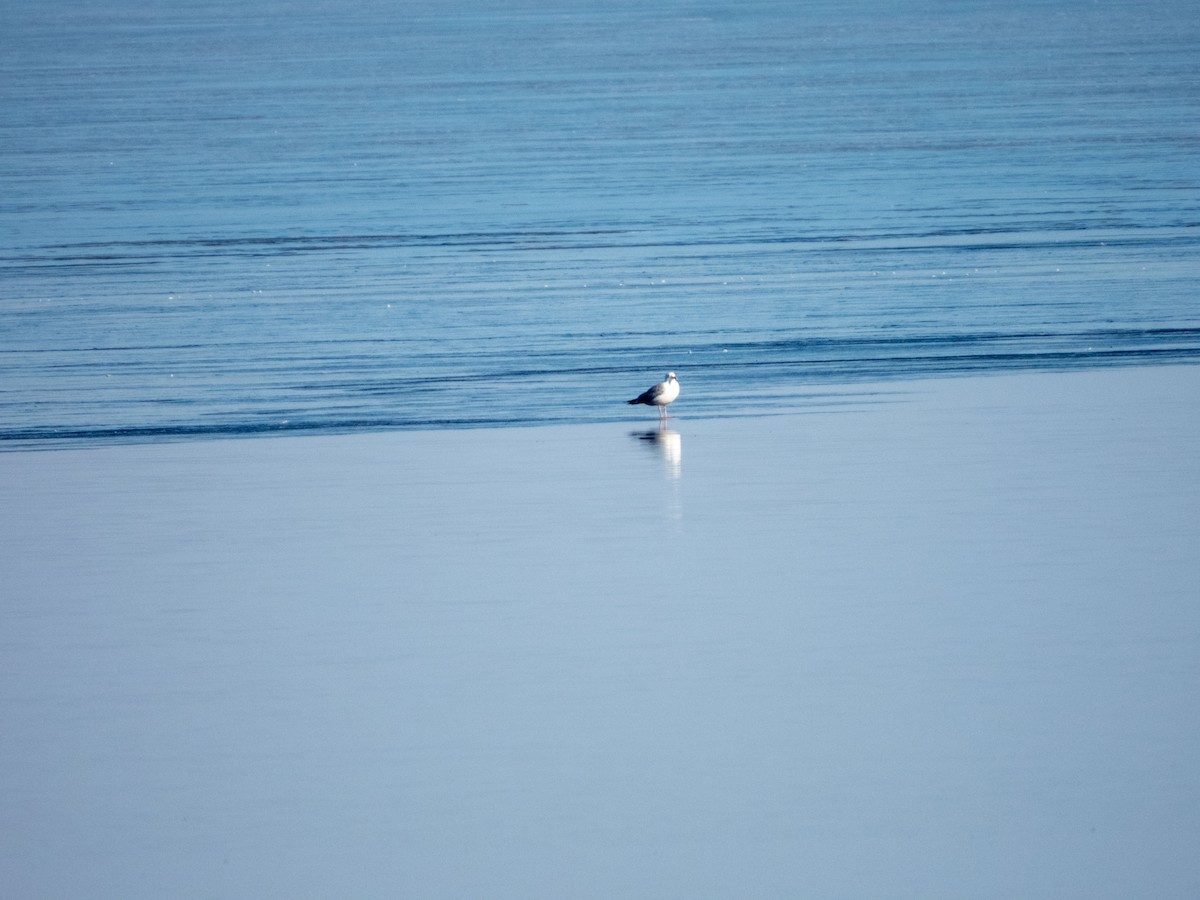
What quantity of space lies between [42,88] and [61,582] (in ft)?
164

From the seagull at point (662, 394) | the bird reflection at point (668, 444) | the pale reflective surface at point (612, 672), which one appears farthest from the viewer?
the seagull at point (662, 394)

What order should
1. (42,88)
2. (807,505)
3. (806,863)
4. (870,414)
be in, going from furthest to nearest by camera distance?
(42,88), (870,414), (807,505), (806,863)

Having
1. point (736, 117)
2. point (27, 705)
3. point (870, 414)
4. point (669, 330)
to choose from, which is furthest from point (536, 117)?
point (27, 705)

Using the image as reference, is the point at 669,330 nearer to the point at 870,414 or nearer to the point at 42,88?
the point at 870,414

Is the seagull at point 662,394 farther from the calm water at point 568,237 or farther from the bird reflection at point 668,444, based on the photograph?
the calm water at point 568,237

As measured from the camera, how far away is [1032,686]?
28.2 feet

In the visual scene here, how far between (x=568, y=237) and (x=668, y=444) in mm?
12998

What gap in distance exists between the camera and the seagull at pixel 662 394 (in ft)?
48.8

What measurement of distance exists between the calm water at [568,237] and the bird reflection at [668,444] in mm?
727

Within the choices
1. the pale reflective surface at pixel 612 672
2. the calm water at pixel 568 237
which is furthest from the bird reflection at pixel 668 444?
the calm water at pixel 568 237

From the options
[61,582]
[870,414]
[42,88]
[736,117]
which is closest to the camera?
[61,582]

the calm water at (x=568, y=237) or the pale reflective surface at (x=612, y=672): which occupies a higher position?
the calm water at (x=568, y=237)

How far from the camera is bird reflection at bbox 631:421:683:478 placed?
13.4m

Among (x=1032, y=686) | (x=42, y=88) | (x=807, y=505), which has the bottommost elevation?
(x=1032, y=686)
